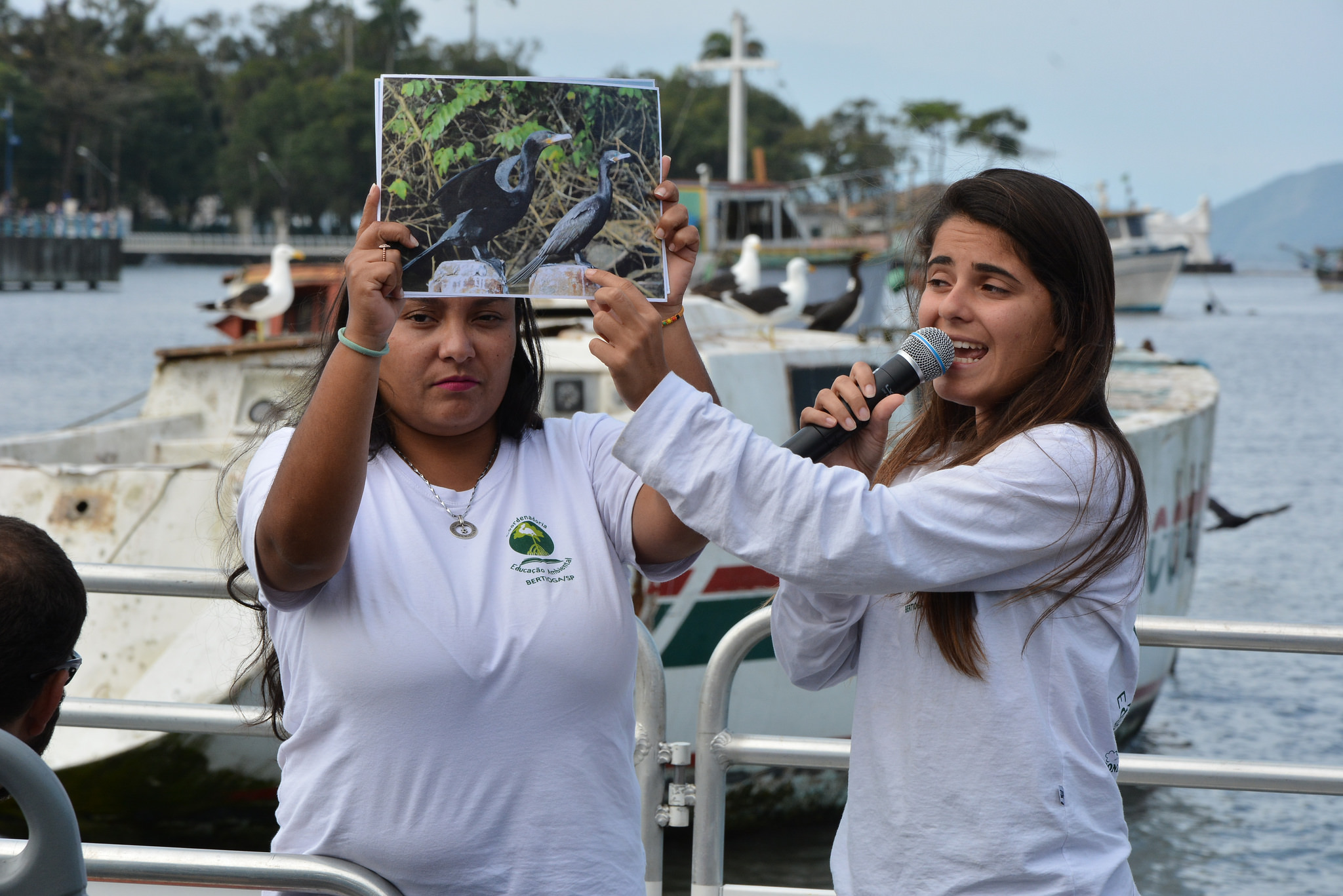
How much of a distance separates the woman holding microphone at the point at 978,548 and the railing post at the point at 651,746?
850mm

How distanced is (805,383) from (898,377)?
5064 mm

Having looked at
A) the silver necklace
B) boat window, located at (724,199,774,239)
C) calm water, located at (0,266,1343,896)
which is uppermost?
boat window, located at (724,199,774,239)

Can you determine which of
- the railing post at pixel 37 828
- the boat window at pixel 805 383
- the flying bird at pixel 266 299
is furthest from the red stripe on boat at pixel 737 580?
the flying bird at pixel 266 299

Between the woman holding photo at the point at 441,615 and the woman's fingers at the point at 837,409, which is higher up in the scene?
the woman's fingers at the point at 837,409

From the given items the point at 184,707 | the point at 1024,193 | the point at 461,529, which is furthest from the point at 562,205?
the point at 184,707

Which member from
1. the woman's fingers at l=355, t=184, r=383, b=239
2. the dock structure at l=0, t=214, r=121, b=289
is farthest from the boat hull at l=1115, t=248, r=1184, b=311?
the woman's fingers at l=355, t=184, r=383, b=239

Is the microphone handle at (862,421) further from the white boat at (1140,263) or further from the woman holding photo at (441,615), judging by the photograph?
the white boat at (1140,263)

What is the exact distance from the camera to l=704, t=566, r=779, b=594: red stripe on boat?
6.09 meters

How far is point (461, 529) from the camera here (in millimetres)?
1955

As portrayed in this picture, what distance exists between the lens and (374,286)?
1.74 metres

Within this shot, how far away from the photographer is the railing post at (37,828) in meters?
1.16

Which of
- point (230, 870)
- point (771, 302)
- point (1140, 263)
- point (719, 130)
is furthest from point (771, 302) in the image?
point (719, 130)

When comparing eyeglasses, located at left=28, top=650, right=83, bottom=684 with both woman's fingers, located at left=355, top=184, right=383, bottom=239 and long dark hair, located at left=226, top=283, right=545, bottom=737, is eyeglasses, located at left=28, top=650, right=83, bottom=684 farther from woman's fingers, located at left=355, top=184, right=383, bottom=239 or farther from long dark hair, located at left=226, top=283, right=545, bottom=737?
woman's fingers, located at left=355, top=184, right=383, bottom=239

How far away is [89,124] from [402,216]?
317 ft
